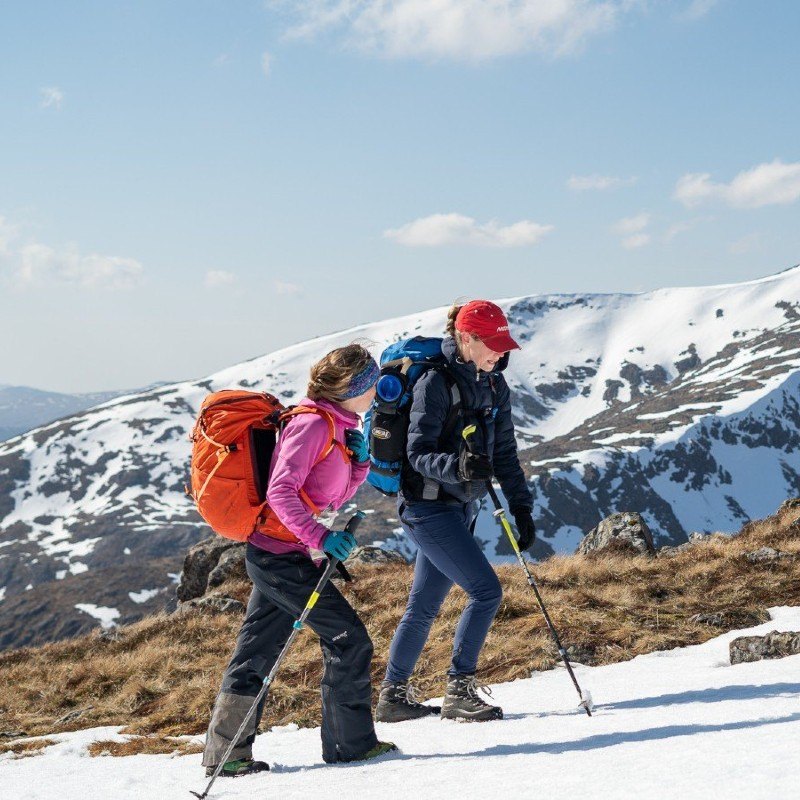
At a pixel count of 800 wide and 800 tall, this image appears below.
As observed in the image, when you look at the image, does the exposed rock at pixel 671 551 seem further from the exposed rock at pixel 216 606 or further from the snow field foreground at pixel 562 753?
the exposed rock at pixel 216 606

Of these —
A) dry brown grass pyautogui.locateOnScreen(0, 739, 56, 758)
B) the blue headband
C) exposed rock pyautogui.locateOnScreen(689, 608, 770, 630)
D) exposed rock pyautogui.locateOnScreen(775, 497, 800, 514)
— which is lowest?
exposed rock pyautogui.locateOnScreen(775, 497, 800, 514)

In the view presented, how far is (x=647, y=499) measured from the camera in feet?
575

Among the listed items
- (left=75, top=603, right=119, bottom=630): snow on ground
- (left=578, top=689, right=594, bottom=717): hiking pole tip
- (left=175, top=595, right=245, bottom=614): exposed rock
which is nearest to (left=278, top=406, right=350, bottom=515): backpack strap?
(left=578, top=689, right=594, bottom=717): hiking pole tip

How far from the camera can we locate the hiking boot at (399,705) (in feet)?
19.8

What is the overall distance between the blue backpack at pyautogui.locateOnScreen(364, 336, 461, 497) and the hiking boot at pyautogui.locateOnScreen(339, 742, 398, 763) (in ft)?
5.57

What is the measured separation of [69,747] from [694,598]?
683cm

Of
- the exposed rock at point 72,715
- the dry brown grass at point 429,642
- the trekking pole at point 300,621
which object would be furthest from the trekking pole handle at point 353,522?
the exposed rock at point 72,715

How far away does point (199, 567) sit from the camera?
17.3 meters

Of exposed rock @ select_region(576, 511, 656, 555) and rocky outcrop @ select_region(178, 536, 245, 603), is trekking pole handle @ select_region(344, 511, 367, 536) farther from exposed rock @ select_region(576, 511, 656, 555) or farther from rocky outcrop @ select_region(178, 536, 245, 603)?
rocky outcrop @ select_region(178, 536, 245, 603)

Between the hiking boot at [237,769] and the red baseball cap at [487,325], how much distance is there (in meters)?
3.16

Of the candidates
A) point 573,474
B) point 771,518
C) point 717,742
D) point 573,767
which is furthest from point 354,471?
point 573,474

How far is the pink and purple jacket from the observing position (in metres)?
4.64

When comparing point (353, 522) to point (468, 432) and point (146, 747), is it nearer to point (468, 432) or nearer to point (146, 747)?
point (468, 432)

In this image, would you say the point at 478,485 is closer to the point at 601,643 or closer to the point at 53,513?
the point at 601,643
